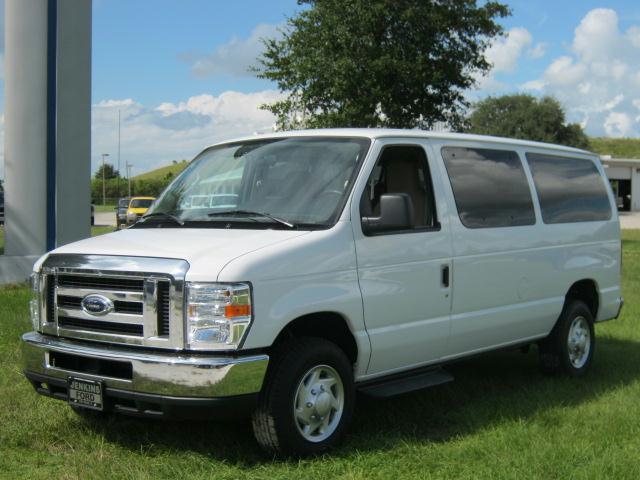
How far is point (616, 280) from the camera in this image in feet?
27.2

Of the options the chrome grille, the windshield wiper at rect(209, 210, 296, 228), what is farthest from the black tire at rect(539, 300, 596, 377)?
the chrome grille

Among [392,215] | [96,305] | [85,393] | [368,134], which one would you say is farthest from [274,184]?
[85,393]

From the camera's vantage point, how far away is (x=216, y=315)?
14.8 feet

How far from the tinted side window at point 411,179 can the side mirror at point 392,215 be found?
0.36 meters

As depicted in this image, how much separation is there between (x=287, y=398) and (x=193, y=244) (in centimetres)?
106

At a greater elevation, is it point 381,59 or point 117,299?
point 381,59

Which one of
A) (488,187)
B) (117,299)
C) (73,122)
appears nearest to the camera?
(117,299)

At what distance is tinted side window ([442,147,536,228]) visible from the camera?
6246 mm

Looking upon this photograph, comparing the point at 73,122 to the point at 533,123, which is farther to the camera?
the point at 533,123

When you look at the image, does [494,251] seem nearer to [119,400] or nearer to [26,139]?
[119,400]

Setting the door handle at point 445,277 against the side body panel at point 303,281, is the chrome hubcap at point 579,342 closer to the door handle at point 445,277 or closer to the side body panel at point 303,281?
the door handle at point 445,277

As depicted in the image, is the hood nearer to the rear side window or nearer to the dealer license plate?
the dealer license plate

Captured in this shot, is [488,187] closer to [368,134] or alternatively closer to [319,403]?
[368,134]

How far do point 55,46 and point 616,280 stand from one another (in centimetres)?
914
